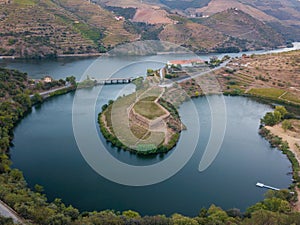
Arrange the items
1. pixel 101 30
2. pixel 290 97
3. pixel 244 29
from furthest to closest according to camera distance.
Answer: pixel 244 29, pixel 101 30, pixel 290 97

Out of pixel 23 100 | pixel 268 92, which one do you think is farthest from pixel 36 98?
pixel 268 92

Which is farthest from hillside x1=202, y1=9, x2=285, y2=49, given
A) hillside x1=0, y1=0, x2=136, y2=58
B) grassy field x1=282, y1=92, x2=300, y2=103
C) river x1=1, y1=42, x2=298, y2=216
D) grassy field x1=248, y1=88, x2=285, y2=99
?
river x1=1, y1=42, x2=298, y2=216

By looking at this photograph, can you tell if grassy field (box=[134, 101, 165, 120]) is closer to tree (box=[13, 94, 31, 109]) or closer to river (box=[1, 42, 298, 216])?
river (box=[1, 42, 298, 216])

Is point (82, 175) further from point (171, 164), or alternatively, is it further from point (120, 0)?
point (120, 0)

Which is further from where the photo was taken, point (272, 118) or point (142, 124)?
point (272, 118)

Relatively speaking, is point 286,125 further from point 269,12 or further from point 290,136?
point 269,12

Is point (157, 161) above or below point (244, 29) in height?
below

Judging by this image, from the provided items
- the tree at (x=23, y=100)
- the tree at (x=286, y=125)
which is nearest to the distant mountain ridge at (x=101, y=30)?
the tree at (x=23, y=100)
